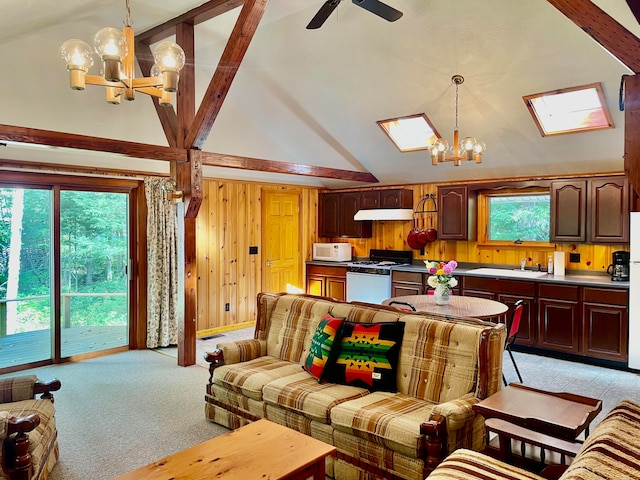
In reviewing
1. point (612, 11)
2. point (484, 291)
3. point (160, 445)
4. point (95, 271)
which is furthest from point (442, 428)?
point (95, 271)

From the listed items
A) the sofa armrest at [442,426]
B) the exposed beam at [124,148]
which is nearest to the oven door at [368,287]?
the exposed beam at [124,148]

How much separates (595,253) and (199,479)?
519 centimetres

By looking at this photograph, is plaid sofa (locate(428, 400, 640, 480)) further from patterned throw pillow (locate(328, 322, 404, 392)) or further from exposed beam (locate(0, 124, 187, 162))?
exposed beam (locate(0, 124, 187, 162))

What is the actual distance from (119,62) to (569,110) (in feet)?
14.5

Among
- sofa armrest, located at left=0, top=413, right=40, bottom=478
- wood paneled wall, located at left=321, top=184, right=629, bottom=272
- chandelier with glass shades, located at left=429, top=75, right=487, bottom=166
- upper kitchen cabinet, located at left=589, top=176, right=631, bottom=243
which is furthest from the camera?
wood paneled wall, located at left=321, top=184, right=629, bottom=272

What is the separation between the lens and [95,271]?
17.6ft

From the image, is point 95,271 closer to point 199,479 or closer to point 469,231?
point 199,479

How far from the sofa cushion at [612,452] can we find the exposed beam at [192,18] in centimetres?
395

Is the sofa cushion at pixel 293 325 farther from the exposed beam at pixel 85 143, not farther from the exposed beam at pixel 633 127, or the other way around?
the exposed beam at pixel 633 127

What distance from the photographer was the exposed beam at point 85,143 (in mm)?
3611

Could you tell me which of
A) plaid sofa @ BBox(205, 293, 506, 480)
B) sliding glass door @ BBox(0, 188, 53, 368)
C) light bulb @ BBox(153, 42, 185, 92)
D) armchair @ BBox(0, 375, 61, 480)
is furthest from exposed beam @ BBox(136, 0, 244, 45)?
armchair @ BBox(0, 375, 61, 480)

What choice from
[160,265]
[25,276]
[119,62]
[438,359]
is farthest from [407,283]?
[119,62]

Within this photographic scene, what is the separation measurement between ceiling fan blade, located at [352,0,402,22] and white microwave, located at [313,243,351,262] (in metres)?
4.61

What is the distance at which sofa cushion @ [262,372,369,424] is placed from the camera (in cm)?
277
